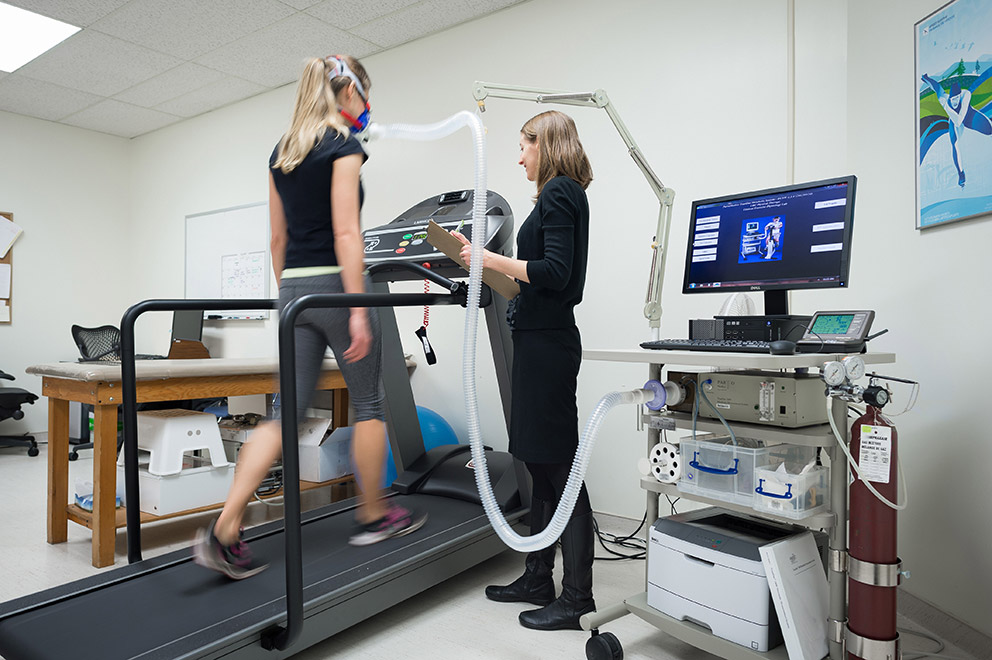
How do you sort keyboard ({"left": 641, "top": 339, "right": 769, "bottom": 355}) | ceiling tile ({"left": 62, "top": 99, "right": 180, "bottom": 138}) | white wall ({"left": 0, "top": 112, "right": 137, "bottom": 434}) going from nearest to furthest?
keyboard ({"left": 641, "top": 339, "right": 769, "bottom": 355}) → ceiling tile ({"left": 62, "top": 99, "right": 180, "bottom": 138}) → white wall ({"left": 0, "top": 112, "right": 137, "bottom": 434})

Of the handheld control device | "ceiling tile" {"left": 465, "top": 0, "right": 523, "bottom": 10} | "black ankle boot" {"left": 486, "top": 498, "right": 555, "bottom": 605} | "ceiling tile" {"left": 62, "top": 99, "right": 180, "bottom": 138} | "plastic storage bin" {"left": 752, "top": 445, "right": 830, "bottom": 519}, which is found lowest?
"black ankle boot" {"left": 486, "top": 498, "right": 555, "bottom": 605}

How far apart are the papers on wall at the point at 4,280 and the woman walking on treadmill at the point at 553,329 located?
4.82 metres

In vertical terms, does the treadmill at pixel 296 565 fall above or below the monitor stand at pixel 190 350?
below

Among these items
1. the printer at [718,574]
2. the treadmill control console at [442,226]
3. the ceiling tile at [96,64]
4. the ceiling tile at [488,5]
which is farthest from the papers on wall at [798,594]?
the ceiling tile at [96,64]

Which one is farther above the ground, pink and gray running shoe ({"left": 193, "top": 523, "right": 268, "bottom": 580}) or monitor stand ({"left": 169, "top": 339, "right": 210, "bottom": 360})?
monitor stand ({"left": 169, "top": 339, "right": 210, "bottom": 360})

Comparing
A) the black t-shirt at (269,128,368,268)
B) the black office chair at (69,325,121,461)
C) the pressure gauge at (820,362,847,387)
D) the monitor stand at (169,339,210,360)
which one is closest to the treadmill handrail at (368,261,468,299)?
the black t-shirt at (269,128,368,268)

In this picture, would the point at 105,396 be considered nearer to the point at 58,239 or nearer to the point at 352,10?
the point at 352,10

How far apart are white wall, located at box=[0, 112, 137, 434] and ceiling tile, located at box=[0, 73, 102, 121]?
17cm

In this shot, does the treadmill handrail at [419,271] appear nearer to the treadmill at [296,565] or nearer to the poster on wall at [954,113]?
the treadmill at [296,565]

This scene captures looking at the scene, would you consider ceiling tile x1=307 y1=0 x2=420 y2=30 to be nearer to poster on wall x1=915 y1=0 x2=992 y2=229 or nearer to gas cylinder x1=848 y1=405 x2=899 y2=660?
poster on wall x1=915 y1=0 x2=992 y2=229

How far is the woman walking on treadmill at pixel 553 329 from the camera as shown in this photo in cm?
168

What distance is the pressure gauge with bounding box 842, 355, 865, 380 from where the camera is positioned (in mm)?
1356

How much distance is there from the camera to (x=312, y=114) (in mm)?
1735

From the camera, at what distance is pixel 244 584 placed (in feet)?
5.51
